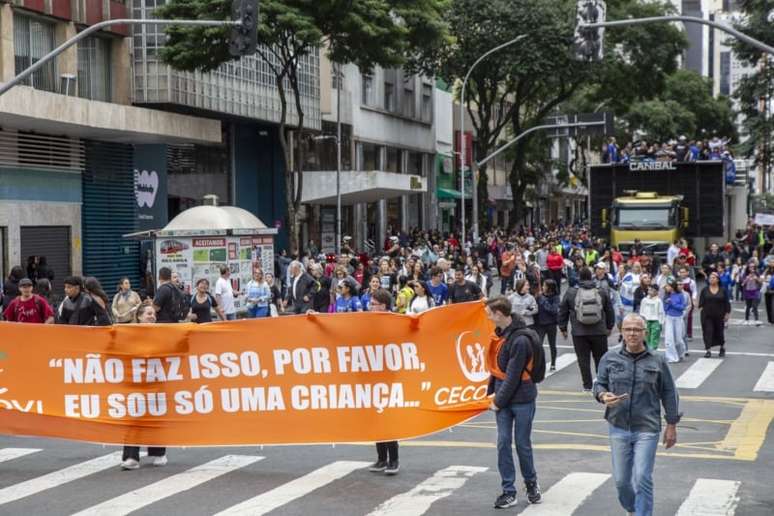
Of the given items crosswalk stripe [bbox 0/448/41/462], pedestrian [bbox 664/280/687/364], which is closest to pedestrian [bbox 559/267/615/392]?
pedestrian [bbox 664/280/687/364]

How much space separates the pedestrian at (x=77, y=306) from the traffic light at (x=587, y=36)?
10305mm

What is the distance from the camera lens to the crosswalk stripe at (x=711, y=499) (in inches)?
383

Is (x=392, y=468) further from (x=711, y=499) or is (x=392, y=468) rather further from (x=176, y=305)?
(x=176, y=305)

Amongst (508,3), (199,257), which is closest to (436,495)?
(199,257)

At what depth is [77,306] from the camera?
1448cm

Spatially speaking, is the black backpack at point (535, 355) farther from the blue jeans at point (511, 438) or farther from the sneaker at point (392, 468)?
the sneaker at point (392, 468)

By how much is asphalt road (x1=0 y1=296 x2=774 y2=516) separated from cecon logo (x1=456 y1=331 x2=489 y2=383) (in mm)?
874

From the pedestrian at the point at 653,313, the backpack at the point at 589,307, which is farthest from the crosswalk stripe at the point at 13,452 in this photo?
the pedestrian at the point at 653,313

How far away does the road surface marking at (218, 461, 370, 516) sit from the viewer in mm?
9922

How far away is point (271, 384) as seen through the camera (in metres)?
11.7

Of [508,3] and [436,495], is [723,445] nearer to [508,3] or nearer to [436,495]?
[436,495]

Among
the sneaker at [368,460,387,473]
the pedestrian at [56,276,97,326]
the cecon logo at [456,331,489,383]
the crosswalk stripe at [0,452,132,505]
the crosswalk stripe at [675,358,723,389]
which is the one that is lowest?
the crosswalk stripe at [675,358,723,389]

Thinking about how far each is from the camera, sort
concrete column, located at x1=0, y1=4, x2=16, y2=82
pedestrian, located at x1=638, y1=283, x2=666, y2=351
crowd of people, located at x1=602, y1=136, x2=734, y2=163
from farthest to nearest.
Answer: crowd of people, located at x1=602, y1=136, x2=734, y2=163
concrete column, located at x1=0, y1=4, x2=16, y2=82
pedestrian, located at x1=638, y1=283, x2=666, y2=351

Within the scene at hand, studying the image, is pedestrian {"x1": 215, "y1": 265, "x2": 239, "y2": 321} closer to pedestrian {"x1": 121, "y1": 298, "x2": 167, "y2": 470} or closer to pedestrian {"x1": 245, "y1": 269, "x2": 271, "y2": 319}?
pedestrian {"x1": 245, "y1": 269, "x2": 271, "y2": 319}
